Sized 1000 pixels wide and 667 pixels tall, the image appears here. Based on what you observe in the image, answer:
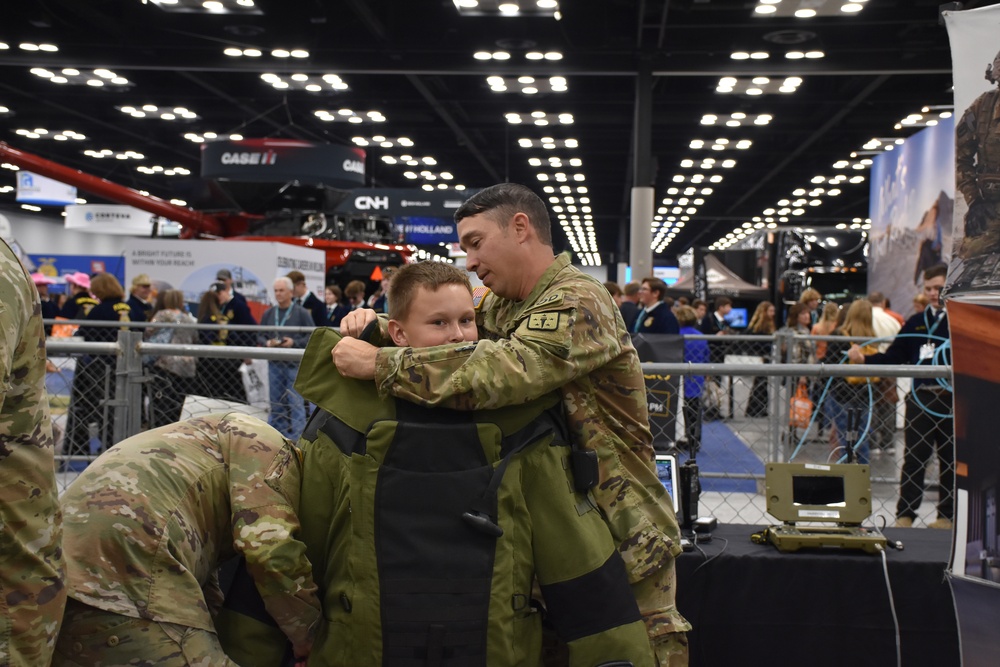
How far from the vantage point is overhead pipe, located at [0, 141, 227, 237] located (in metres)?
17.7

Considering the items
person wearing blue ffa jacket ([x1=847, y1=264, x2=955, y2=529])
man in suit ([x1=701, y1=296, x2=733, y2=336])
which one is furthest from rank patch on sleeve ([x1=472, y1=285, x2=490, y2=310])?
man in suit ([x1=701, y1=296, x2=733, y2=336])

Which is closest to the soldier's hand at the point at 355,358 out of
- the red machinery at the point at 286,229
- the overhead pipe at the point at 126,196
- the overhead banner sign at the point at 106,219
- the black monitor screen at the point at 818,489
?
the black monitor screen at the point at 818,489

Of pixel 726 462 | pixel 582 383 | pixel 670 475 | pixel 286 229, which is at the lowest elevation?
pixel 726 462

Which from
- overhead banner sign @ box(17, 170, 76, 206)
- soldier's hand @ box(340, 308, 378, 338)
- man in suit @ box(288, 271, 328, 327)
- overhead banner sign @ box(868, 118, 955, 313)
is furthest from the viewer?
overhead banner sign @ box(17, 170, 76, 206)

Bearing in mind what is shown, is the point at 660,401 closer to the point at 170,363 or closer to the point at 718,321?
the point at 170,363

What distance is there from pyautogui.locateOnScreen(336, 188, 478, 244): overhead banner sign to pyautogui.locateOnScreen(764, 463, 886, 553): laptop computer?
53.8ft

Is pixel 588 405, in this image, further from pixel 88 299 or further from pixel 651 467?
pixel 88 299

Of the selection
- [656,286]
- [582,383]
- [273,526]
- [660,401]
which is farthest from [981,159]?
[656,286]

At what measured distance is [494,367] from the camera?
214cm

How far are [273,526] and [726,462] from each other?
754 cm

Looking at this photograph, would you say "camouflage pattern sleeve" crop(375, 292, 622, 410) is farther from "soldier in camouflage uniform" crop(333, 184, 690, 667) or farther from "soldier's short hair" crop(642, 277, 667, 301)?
"soldier's short hair" crop(642, 277, 667, 301)

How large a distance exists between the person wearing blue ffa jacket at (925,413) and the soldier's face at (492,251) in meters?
4.24

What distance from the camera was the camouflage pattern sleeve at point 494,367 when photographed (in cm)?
213

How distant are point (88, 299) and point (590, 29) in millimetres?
8020
